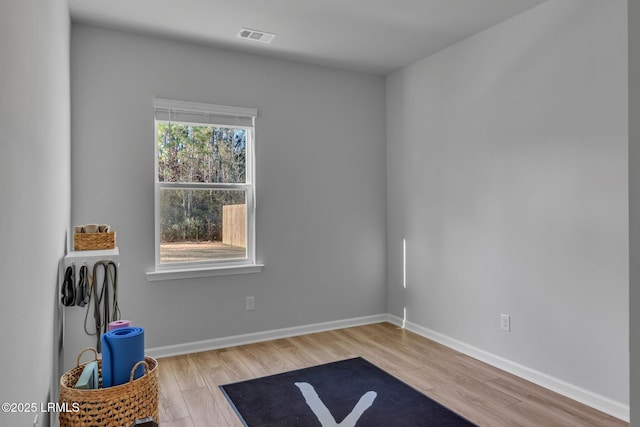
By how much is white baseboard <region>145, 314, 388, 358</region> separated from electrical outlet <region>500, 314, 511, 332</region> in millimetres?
1513

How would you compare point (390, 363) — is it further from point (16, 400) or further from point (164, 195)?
point (16, 400)

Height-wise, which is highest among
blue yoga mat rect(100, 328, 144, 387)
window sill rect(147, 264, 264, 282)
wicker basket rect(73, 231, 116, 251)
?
wicker basket rect(73, 231, 116, 251)

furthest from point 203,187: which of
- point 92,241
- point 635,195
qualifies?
point 635,195

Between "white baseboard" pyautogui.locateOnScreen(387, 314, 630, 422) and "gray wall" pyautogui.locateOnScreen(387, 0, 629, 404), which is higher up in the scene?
"gray wall" pyautogui.locateOnScreen(387, 0, 629, 404)

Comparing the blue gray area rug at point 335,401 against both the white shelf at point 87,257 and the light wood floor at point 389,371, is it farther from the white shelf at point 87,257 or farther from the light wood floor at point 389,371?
the white shelf at point 87,257

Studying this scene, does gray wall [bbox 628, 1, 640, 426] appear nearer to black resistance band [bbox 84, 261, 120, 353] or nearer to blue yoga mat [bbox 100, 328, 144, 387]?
blue yoga mat [bbox 100, 328, 144, 387]

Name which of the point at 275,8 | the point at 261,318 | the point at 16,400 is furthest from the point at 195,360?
the point at 275,8

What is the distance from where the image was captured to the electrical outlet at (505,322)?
3.15 metres

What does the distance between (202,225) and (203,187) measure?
0.34m

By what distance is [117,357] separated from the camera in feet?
6.31

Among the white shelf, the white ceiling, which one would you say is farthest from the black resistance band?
the white ceiling

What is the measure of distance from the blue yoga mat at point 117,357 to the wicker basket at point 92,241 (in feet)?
2.80

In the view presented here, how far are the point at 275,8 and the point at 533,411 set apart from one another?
315cm

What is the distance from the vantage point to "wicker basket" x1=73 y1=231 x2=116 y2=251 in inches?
102
